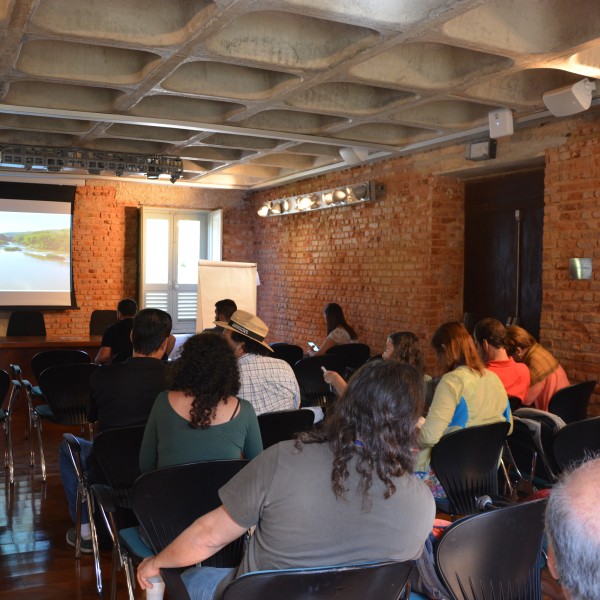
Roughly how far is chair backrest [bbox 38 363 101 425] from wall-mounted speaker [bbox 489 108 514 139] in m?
3.77

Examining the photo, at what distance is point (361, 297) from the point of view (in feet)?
29.2

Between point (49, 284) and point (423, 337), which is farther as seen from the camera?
point (49, 284)

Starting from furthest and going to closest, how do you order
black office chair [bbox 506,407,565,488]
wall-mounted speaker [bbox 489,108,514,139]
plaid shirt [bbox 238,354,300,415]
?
wall-mounted speaker [bbox 489,108,514,139] < black office chair [bbox 506,407,565,488] < plaid shirt [bbox 238,354,300,415]

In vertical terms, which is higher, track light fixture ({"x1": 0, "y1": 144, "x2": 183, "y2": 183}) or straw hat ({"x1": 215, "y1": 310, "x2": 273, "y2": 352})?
track light fixture ({"x1": 0, "y1": 144, "x2": 183, "y2": 183})

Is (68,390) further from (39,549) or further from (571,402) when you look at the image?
(571,402)

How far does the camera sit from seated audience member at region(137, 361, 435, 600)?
186 cm

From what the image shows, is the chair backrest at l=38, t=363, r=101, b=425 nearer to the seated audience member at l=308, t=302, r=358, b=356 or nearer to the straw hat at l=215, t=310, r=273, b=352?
the straw hat at l=215, t=310, r=273, b=352

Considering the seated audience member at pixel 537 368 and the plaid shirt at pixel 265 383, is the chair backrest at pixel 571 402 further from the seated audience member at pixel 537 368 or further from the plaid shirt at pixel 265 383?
the plaid shirt at pixel 265 383

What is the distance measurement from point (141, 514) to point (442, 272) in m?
5.75

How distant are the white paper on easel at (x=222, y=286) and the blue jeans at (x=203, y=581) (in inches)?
294

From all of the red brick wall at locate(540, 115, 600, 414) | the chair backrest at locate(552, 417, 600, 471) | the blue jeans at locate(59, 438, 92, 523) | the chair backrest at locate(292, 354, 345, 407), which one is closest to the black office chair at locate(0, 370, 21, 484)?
the blue jeans at locate(59, 438, 92, 523)

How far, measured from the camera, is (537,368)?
5.11m

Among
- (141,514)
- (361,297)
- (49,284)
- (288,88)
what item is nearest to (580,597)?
(141,514)

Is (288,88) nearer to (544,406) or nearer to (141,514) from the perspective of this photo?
(544,406)
